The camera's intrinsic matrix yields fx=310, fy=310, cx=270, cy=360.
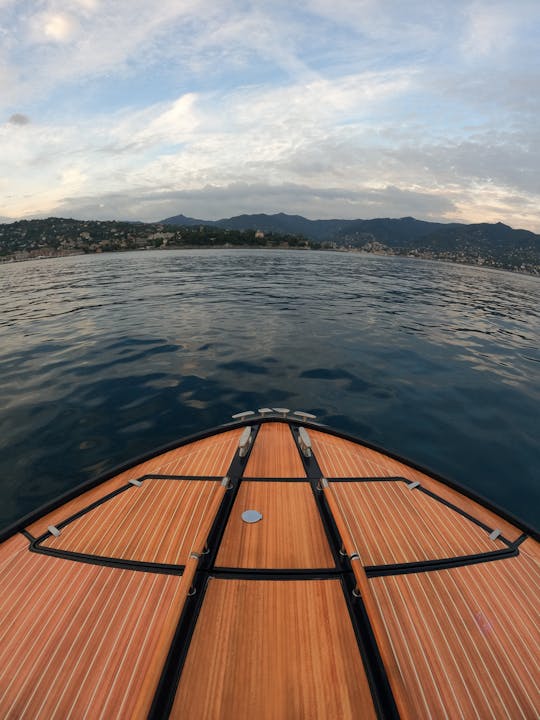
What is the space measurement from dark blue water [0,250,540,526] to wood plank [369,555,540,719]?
3.46 m

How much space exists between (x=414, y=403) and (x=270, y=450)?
6385 millimetres

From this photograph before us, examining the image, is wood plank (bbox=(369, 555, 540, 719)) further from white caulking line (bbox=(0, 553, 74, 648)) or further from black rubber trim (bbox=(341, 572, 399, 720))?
white caulking line (bbox=(0, 553, 74, 648))

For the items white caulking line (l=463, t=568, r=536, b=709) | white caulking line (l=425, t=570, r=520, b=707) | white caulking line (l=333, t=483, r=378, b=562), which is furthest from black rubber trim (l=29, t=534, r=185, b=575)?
white caulking line (l=463, t=568, r=536, b=709)

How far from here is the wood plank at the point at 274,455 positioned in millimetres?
6164

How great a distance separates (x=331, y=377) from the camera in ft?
41.3

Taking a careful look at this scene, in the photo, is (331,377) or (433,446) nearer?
(433,446)

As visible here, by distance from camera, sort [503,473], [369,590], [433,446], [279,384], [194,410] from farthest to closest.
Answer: [279,384]
[194,410]
[433,446]
[503,473]
[369,590]

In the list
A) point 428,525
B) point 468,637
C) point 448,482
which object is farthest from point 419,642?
point 448,482

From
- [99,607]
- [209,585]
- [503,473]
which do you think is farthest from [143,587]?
[503,473]

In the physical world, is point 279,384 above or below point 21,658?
above

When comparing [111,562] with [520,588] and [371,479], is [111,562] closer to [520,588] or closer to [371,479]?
[371,479]

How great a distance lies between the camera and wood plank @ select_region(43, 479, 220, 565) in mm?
4496

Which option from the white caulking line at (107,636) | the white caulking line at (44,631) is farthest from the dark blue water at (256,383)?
the white caulking line at (107,636)

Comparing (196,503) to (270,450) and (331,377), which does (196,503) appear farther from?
(331,377)
